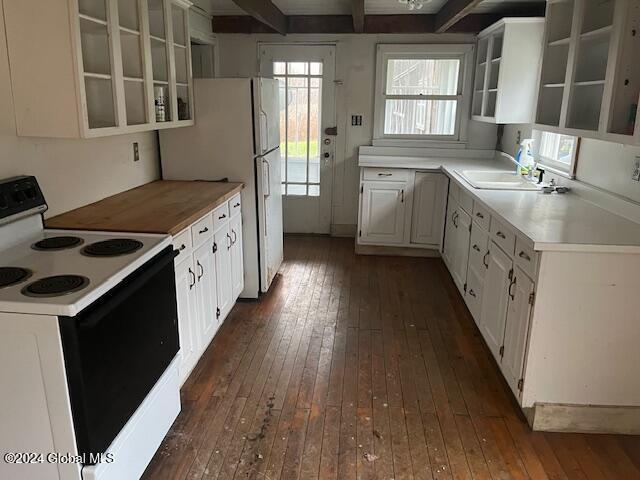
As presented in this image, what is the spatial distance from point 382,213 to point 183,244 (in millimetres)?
2589

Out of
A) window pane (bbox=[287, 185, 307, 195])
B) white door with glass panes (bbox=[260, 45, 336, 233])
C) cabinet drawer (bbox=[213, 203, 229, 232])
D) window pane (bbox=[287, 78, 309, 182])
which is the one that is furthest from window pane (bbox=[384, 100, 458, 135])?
cabinet drawer (bbox=[213, 203, 229, 232])

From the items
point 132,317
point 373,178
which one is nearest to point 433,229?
point 373,178

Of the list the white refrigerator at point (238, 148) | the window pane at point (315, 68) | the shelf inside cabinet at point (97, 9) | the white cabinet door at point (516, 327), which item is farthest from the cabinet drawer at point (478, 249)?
the window pane at point (315, 68)

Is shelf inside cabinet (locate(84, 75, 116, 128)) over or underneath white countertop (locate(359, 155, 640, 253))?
over

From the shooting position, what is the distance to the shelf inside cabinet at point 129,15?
8.20ft

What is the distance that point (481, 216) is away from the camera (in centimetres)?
312

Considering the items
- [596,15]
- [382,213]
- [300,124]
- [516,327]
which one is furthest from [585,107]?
[300,124]

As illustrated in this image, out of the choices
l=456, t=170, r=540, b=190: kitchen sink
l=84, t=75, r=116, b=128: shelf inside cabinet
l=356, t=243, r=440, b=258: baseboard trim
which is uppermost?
l=84, t=75, r=116, b=128: shelf inside cabinet

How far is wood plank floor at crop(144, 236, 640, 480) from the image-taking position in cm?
207

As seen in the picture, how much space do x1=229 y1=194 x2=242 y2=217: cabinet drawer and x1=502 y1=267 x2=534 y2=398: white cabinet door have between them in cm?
177

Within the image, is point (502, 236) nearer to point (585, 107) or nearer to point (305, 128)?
point (585, 107)

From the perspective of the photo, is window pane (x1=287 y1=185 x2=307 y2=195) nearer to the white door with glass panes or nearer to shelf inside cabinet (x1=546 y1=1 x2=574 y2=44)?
the white door with glass panes

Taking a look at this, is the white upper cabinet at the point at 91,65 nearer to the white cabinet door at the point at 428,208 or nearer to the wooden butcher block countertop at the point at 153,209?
the wooden butcher block countertop at the point at 153,209

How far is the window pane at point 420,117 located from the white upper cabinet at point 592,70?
190 cm
